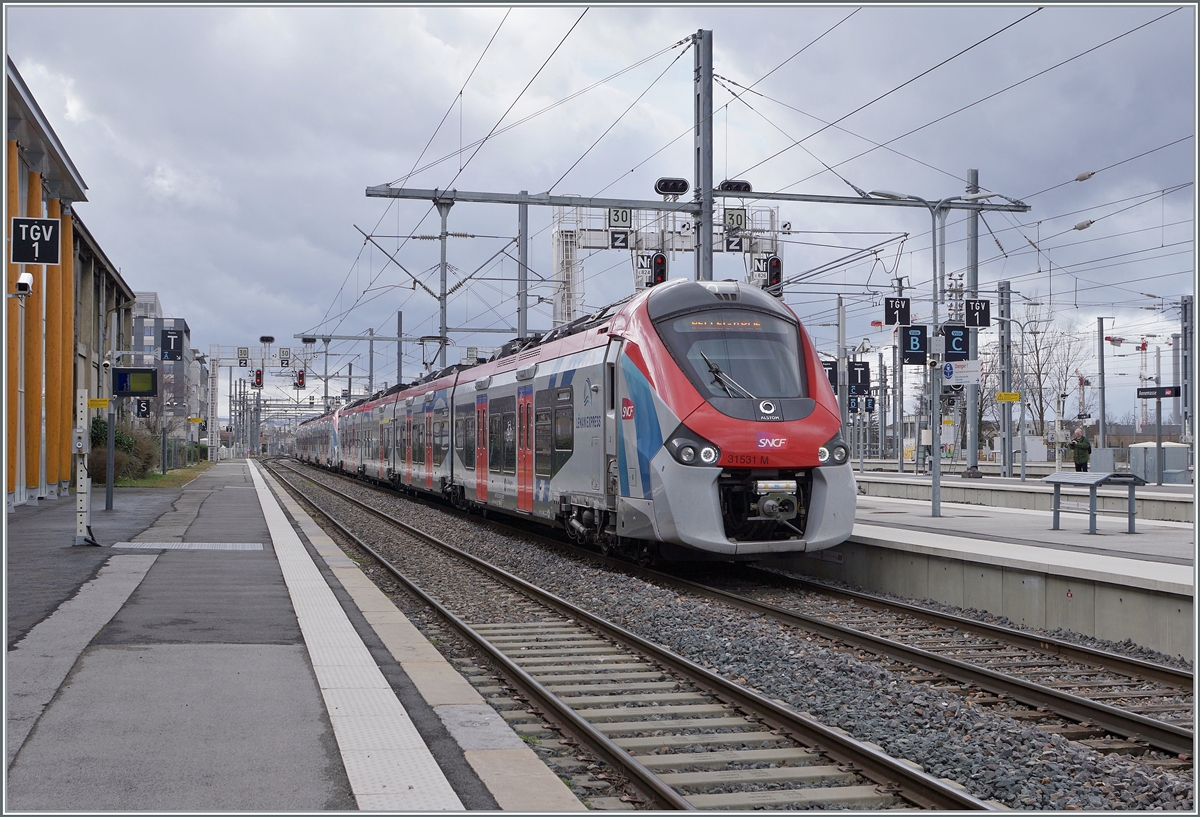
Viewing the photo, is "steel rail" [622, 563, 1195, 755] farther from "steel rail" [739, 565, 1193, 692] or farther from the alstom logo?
the alstom logo

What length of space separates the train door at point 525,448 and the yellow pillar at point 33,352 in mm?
14321

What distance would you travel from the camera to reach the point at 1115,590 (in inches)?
395

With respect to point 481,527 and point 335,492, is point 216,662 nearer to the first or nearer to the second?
point 481,527

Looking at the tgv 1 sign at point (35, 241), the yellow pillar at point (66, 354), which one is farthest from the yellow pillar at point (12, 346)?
the tgv 1 sign at point (35, 241)

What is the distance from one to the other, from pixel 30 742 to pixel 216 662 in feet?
7.68

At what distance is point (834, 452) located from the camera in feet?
42.0

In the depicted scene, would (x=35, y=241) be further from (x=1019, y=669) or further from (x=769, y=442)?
(x=1019, y=669)

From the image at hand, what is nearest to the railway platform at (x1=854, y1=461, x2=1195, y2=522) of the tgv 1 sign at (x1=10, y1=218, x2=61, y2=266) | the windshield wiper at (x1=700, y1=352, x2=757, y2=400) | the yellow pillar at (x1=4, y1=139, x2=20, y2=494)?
the windshield wiper at (x1=700, y1=352, x2=757, y2=400)

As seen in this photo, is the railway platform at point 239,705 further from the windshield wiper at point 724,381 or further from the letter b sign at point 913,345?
the letter b sign at point 913,345

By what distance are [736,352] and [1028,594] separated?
4.10 metres

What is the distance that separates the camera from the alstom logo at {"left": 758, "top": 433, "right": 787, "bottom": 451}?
12.4 m

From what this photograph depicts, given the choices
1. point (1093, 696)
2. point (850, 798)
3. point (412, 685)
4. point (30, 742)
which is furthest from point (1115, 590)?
point (30, 742)

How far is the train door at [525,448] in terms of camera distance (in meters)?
17.8

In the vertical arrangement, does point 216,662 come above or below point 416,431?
below
